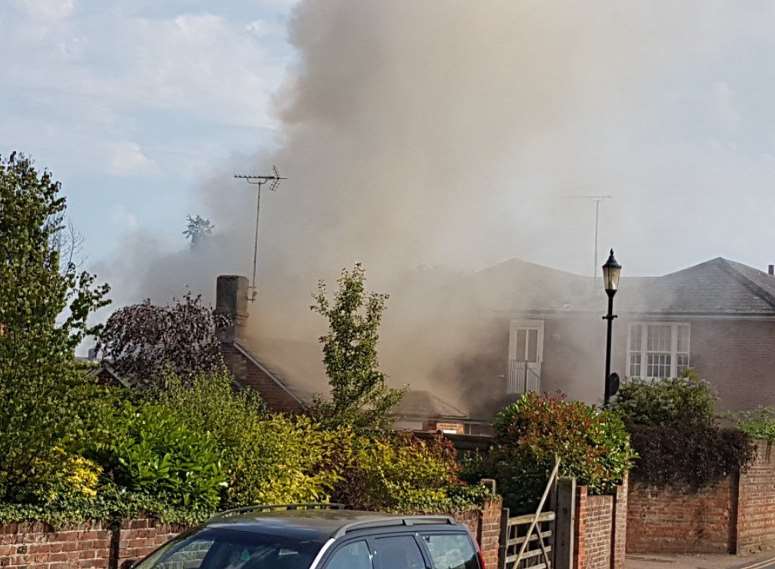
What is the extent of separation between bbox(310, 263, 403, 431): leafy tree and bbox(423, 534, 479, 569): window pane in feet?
39.6

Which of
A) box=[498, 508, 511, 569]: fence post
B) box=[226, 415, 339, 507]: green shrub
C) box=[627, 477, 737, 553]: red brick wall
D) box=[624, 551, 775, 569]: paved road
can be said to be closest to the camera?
box=[226, 415, 339, 507]: green shrub

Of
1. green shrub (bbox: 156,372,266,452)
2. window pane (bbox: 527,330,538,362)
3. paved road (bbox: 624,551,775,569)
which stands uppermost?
window pane (bbox: 527,330,538,362)

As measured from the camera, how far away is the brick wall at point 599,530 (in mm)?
16859

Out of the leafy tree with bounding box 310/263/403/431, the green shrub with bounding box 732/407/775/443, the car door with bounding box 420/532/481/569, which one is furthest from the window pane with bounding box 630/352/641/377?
the car door with bounding box 420/532/481/569

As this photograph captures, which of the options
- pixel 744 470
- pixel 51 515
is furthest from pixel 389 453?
pixel 744 470

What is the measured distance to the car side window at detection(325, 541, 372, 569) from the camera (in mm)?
7488

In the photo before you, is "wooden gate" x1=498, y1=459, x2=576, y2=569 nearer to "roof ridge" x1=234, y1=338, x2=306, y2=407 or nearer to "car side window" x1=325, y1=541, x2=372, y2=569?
"car side window" x1=325, y1=541, x2=372, y2=569

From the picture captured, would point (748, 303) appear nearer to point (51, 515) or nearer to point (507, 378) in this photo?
point (507, 378)

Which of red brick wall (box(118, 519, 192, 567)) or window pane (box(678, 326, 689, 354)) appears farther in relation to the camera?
window pane (box(678, 326, 689, 354))

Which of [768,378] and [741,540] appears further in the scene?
[768,378]

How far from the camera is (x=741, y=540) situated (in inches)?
899

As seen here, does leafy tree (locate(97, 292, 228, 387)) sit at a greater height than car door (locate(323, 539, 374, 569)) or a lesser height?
greater

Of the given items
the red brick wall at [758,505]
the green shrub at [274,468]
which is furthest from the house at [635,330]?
the green shrub at [274,468]

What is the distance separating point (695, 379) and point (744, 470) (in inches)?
174
